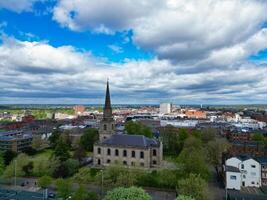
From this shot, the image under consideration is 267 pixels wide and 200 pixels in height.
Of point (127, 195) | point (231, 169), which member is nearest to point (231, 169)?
point (231, 169)

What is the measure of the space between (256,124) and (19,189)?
120 meters

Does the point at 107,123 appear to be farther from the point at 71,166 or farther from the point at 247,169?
the point at 247,169

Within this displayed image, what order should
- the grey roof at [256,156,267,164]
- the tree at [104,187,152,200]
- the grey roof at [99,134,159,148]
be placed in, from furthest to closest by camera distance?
the grey roof at [99,134,159,148]
the grey roof at [256,156,267,164]
the tree at [104,187,152,200]

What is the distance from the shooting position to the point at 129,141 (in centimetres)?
6419

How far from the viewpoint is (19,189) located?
46125 mm

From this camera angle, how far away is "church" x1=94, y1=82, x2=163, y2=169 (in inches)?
2464

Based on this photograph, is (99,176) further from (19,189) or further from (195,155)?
(195,155)

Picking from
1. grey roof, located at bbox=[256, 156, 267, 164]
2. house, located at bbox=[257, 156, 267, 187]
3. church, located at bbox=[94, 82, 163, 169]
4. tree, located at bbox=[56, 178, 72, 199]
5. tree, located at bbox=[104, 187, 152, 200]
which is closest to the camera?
tree, located at bbox=[104, 187, 152, 200]

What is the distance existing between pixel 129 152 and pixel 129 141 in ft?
8.61

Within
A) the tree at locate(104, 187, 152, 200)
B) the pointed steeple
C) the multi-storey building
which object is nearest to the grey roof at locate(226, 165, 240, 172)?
the tree at locate(104, 187, 152, 200)

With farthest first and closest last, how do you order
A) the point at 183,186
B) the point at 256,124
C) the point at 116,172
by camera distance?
the point at 256,124, the point at 116,172, the point at 183,186

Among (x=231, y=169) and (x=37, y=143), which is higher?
(x=231, y=169)

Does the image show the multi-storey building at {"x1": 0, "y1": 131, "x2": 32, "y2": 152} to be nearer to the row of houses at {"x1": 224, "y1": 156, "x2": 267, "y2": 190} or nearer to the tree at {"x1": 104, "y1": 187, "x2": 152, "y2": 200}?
the tree at {"x1": 104, "y1": 187, "x2": 152, "y2": 200}

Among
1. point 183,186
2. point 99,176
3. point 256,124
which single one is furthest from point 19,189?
point 256,124
